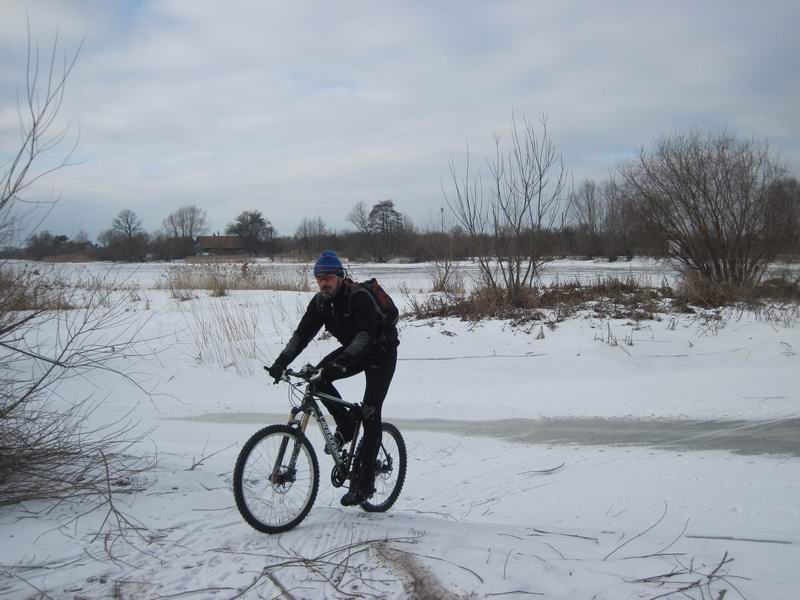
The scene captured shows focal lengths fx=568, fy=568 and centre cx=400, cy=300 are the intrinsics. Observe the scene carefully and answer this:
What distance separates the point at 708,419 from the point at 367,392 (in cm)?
525

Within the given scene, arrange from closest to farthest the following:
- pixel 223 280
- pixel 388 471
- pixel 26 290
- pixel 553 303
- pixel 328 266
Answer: pixel 328 266 → pixel 26 290 → pixel 388 471 → pixel 553 303 → pixel 223 280

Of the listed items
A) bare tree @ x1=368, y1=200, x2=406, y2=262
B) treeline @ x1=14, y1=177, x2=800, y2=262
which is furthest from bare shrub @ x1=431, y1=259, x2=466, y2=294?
bare tree @ x1=368, y1=200, x2=406, y2=262

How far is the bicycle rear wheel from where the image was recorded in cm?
474

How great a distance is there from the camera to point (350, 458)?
4543 mm

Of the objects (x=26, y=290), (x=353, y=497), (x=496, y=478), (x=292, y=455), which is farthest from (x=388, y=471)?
(x=26, y=290)

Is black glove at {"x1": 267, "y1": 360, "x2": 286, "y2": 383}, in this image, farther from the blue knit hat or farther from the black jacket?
the blue knit hat

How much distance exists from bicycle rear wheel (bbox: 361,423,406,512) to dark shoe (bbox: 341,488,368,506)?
26 cm

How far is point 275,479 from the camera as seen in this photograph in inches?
157

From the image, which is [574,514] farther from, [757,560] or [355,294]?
[355,294]

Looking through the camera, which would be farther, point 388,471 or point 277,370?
point 388,471

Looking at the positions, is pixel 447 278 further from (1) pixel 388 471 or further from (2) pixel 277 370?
(2) pixel 277 370

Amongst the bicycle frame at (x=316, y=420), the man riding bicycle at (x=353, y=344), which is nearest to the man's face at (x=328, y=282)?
the man riding bicycle at (x=353, y=344)

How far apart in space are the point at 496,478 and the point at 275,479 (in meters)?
2.58

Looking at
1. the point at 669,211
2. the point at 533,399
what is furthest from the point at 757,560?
the point at 669,211
